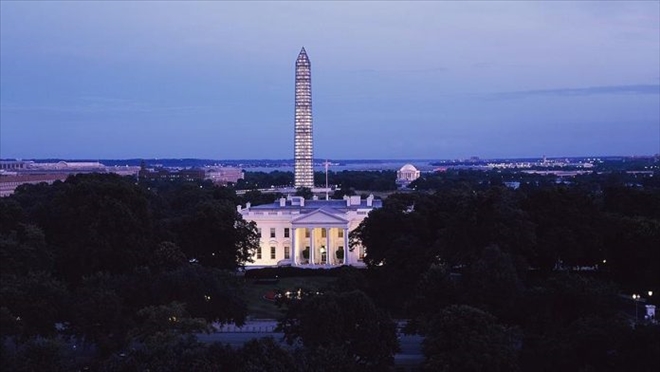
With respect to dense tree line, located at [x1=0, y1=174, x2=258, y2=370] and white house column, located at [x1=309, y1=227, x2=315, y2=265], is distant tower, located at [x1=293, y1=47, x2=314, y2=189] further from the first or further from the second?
white house column, located at [x1=309, y1=227, x2=315, y2=265]

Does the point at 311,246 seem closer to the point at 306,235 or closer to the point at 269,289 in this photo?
the point at 306,235

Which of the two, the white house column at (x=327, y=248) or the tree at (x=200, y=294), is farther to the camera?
the white house column at (x=327, y=248)

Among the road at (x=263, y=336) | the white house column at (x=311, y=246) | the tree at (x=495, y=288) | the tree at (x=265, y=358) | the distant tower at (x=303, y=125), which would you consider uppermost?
the distant tower at (x=303, y=125)

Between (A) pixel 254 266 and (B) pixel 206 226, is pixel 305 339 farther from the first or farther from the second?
(A) pixel 254 266

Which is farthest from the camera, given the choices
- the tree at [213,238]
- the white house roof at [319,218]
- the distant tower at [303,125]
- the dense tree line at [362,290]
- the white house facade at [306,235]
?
the distant tower at [303,125]

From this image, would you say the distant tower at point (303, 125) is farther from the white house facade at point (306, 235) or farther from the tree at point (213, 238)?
the tree at point (213, 238)

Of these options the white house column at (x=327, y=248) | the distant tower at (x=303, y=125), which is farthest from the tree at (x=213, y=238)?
the distant tower at (x=303, y=125)

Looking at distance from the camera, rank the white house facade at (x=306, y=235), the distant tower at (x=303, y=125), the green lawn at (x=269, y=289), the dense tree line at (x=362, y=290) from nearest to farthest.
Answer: the dense tree line at (x=362, y=290) < the green lawn at (x=269, y=289) < the white house facade at (x=306, y=235) < the distant tower at (x=303, y=125)

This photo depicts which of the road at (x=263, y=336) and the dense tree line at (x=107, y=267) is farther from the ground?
the dense tree line at (x=107, y=267)

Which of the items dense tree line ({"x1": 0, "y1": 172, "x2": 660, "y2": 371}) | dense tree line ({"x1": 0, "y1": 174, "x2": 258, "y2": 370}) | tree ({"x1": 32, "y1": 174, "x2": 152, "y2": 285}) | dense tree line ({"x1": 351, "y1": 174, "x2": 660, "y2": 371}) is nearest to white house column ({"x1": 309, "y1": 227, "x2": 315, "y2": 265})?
dense tree line ({"x1": 351, "y1": 174, "x2": 660, "y2": 371})
